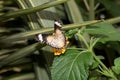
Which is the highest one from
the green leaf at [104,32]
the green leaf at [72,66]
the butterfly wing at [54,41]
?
the butterfly wing at [54,41]

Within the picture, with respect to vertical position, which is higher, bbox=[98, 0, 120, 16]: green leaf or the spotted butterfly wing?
the spotted butterfly wing

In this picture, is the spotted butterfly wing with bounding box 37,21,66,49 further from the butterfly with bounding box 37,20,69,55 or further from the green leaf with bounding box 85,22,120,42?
the green leaf with bounding box 85,22,120,42

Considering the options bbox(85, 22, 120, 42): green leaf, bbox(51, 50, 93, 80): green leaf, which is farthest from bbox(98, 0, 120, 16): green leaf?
bbox(51, 50, 93, 80): green leaf

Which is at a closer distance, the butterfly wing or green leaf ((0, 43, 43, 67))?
the butterfly wing

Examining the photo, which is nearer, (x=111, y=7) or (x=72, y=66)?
(x=72, y=66)

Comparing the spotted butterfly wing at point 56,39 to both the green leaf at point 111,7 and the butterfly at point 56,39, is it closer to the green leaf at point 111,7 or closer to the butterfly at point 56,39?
the butterfly at point 56,39

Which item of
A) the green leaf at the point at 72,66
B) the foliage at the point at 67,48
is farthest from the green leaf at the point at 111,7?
the green leaf at the point at 72,66

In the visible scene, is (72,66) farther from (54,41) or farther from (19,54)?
(19,54)

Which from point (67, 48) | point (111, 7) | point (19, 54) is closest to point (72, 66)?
point (67, 48)

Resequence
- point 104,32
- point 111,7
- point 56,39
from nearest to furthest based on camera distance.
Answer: point 56,39 → point 104,32 → point 111,7
